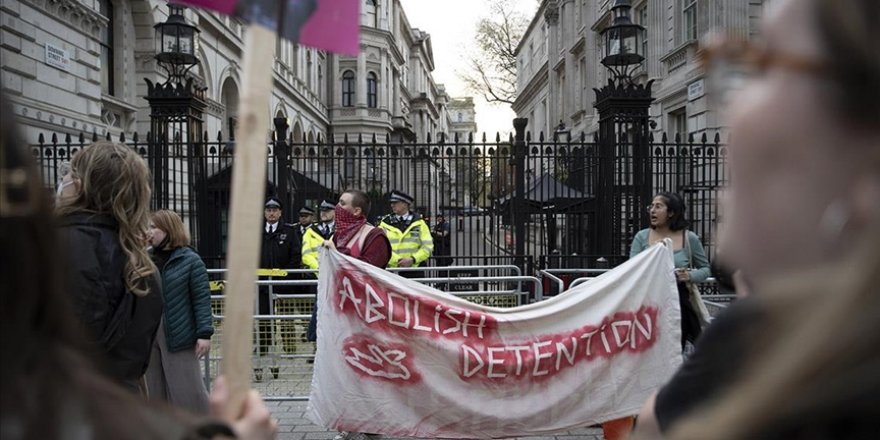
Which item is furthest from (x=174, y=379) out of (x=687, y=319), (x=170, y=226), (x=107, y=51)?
(x=107, y=51)

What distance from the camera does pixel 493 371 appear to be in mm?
4430

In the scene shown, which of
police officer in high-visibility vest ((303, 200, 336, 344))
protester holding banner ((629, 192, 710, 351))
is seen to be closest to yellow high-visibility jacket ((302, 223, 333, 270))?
police officer in high-visibility vest ((303, 200, 336, 344))

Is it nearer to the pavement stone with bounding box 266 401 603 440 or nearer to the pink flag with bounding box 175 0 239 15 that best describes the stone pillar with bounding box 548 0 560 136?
the pavement stone with bounding box 266 401 603 440

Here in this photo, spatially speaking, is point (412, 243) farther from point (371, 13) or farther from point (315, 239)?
point (371, 13)

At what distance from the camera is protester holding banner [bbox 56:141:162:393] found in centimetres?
301

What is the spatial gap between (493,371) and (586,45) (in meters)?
31.1

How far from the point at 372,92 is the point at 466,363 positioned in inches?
2406

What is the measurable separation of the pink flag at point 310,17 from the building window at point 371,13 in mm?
61851

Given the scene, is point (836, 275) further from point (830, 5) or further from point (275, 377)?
point (275, 377)

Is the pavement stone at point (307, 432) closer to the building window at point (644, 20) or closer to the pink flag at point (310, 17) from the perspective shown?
the pink flag at point (310, 17)

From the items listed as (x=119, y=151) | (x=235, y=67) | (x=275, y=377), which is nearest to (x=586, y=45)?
(x=235, y=67)

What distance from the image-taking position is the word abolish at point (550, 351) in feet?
14.5

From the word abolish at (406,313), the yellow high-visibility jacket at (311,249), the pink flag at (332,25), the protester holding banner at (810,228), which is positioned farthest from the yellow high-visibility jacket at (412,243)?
the protester holding banner at (810,228)

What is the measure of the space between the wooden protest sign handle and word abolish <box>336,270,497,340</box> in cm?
326
